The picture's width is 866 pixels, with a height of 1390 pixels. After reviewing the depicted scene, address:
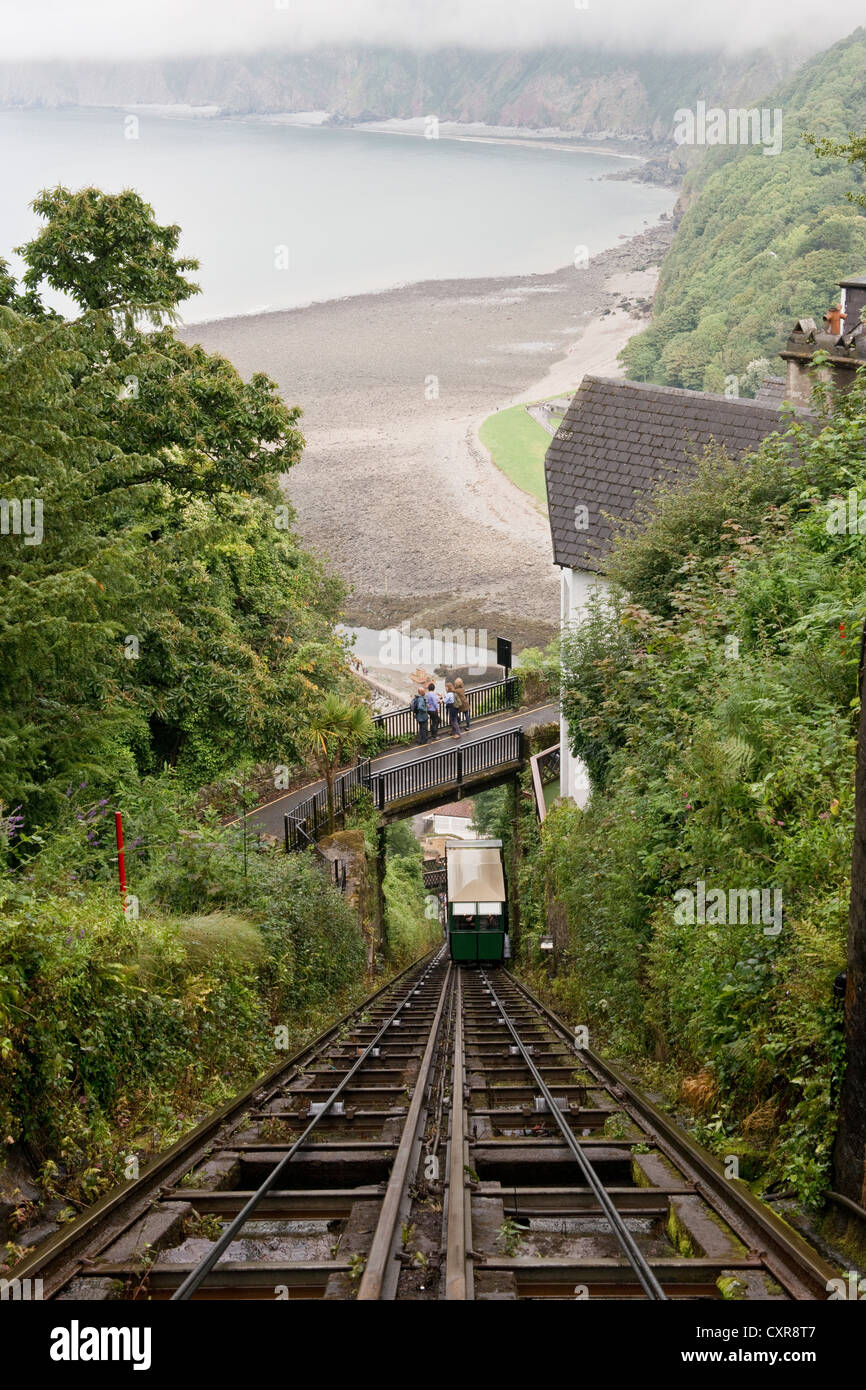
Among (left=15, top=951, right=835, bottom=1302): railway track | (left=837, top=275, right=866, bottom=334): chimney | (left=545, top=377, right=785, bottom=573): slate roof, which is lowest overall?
(left=15, top=951, right=835, bottom=1302): railway track

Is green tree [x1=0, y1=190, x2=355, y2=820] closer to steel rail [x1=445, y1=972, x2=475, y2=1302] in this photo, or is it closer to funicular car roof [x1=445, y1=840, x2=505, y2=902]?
steel rail [x1=445, y1=972, x2=475, y2=1302]

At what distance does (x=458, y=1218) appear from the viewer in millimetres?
5430

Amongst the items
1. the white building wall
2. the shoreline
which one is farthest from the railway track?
the shoreline

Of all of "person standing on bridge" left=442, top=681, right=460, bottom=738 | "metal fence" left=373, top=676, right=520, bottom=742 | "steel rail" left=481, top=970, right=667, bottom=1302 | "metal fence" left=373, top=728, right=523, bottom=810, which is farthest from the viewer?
"metal fence" left=373, top=676, right=520, bottom=742

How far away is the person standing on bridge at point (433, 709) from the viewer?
1067 inches

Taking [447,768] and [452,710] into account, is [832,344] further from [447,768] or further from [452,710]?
[447,768]

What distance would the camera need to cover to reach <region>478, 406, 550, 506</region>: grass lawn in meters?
60.6

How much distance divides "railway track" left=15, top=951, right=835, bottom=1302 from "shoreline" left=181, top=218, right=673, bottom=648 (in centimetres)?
3711

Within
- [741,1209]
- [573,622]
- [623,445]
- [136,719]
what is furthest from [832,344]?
[741,1209]

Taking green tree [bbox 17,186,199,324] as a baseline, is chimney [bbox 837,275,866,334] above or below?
above

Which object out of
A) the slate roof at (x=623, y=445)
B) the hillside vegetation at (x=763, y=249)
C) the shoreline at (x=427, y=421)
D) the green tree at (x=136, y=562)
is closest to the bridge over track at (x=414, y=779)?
the green tree at (x=136, y=562)

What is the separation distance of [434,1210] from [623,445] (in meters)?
17.9

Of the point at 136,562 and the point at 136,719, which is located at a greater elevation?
the point at 136,562

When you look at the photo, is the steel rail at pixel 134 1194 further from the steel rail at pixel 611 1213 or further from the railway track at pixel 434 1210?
the steel rail at pixel 611 1213
